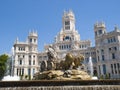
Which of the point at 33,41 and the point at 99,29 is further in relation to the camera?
the point at 33,41

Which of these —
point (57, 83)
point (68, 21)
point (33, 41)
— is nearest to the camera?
point (57, 83)

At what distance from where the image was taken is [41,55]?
100688 millimetres

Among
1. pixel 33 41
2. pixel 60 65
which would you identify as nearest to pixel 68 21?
pixel 33 41

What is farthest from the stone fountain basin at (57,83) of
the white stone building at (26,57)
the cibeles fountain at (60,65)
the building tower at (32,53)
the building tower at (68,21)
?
the building tower at (68,21)

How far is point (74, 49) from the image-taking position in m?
94.9

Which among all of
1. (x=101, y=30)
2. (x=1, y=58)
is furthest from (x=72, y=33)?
(x=1, y=58)

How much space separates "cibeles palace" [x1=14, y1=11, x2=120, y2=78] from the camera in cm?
8231

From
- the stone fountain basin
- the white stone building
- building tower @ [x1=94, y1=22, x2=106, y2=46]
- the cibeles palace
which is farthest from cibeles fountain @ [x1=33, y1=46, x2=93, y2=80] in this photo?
the white stone building

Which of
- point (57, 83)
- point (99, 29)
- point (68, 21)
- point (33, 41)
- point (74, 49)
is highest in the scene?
point (68, 21)

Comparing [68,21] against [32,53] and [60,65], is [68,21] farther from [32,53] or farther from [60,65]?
[60,65]

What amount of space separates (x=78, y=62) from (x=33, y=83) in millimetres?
10230

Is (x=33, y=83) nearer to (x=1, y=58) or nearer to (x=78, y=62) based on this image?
(x=78, y=62)

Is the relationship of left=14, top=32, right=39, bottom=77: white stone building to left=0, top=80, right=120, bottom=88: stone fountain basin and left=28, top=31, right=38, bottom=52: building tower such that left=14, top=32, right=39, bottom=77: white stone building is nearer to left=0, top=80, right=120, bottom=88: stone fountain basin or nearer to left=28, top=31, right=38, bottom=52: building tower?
left=28, top=31, right=38, bottom=52: building tower

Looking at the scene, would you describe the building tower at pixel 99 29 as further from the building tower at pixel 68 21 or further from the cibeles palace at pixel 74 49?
the building tower at pixel 68 21
